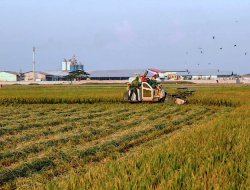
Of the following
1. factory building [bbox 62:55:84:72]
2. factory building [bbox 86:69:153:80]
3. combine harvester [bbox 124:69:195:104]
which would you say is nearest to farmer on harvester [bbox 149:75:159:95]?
combine harvester [bbox 124:69:195:104]

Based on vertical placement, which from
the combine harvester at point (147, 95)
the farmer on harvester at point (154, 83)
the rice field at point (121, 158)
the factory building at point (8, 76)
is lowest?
the rice field at point (121, 158)

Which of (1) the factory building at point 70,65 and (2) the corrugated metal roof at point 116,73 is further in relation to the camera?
(1) the factory building at point 70,65

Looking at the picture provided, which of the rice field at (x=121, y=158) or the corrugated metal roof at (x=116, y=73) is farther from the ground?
the corrugated metal roof at (x=116, y=73)

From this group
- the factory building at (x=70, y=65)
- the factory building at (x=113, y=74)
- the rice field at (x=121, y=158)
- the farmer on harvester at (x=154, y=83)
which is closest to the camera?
the rice field at (x=121, y=158)

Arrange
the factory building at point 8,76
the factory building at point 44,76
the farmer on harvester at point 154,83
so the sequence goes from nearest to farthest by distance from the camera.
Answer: the farmer on harvester at point 154,83, the factory building at point 8,76, the factory building at point 44,76

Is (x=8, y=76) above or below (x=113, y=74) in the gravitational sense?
below

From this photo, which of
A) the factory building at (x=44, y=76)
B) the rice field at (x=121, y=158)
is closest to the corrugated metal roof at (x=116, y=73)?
the factory building at (x=44, y=76)

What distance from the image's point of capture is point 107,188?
378cm

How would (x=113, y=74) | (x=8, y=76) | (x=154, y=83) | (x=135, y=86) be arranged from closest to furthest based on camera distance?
(x=154, y=83), (x=135, y=86), (x=8, y=76), (x=113, y=74)

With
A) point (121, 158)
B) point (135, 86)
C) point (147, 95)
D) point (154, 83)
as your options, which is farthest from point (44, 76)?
point (121, 158)

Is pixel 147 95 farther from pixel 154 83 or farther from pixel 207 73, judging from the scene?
pixel 207 73

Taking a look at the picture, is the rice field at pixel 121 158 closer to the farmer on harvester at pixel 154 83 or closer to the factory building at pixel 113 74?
the farmer on harvester at pixel 154 83

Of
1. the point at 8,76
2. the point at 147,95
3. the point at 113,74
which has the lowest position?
the point at 147,95

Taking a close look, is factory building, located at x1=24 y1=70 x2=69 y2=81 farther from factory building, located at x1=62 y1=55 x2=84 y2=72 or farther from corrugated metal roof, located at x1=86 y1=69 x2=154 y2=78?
factory building, located at x1=62 y1=55 x2=84 y2=72
